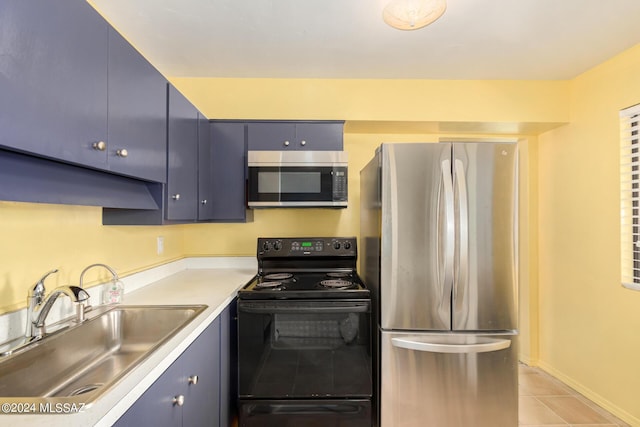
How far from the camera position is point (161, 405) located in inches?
36.4

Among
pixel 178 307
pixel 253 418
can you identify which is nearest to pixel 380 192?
pixel 178 307

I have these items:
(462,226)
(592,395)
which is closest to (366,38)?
(462,226)

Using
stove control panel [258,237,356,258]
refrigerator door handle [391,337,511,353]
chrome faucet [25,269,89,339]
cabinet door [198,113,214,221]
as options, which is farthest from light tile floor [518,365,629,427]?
chrome faucet [25,269,89,339]

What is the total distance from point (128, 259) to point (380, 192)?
1.54 m

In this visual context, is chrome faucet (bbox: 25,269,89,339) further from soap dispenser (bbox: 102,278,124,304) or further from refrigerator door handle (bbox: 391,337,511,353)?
refrigerator door handle (bbox: 391,337,511,353)

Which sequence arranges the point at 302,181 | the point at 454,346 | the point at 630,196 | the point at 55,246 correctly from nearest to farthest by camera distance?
the point at 55,246
the point at 454,346
the point at 630,196
the point at 302,181

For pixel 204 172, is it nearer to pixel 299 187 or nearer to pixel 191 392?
pixel 299 187

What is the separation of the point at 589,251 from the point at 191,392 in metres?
2.71

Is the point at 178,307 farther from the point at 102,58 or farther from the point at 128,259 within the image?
the point at 102,58

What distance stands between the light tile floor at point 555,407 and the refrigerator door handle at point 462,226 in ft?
3.86

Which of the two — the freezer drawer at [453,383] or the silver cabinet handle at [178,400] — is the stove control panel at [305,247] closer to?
the freezer drawer at [453,383]

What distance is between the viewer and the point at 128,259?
1755 mm

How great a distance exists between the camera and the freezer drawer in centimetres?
165

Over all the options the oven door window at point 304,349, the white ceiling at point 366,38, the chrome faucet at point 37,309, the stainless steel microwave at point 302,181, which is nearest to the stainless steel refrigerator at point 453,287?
the oven door window at point 304,349
